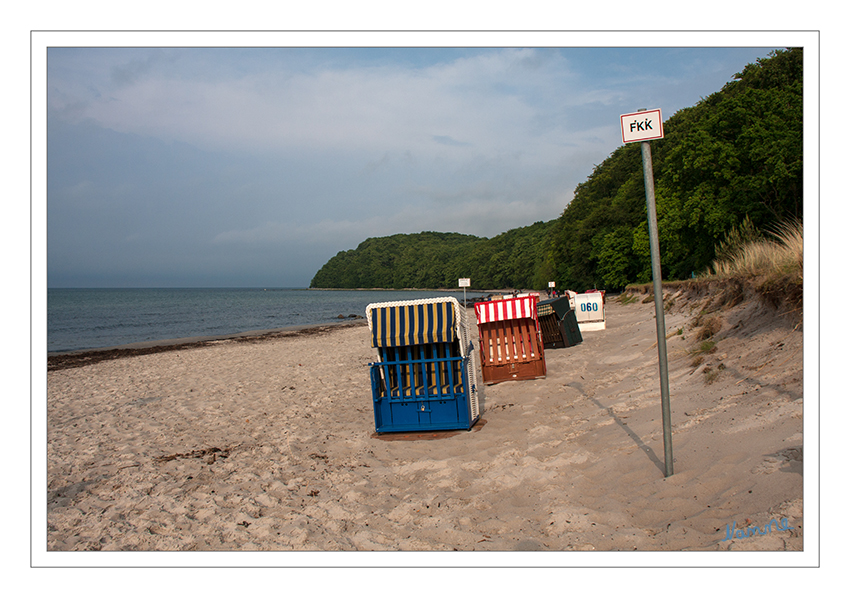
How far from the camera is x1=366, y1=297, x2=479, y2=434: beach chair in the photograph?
701cm

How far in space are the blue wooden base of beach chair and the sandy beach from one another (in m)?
0.20

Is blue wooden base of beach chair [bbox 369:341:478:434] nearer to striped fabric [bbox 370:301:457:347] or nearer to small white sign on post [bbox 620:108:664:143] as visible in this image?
striped fabric [bbox 370:301:457:347]

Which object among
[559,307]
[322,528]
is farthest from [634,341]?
[322,528]

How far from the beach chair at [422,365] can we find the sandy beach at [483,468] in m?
0.26

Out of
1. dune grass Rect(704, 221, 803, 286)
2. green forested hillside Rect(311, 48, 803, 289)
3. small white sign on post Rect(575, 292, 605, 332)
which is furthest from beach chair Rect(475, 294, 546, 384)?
green forested hillside Rect(311, 48, 803, 289)

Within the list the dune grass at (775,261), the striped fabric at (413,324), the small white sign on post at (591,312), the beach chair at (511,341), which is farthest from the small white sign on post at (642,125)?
the small white sign on post at (591,312)

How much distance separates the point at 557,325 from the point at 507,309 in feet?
18.0

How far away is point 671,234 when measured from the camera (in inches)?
1307

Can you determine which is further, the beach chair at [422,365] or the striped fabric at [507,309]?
the striped fabric at [507,309]

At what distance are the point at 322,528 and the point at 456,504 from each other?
4.06ft

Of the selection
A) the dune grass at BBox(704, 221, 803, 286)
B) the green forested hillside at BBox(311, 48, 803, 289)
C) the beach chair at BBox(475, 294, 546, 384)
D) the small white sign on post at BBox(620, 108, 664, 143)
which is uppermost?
the green forested hillside at BBox(311, 48, 803, 289)

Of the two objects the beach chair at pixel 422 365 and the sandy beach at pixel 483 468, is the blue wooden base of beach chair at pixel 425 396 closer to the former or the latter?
the beach chair at pixel 422 365

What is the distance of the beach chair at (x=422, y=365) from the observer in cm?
701

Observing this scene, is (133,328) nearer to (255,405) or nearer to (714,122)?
(255,405)
